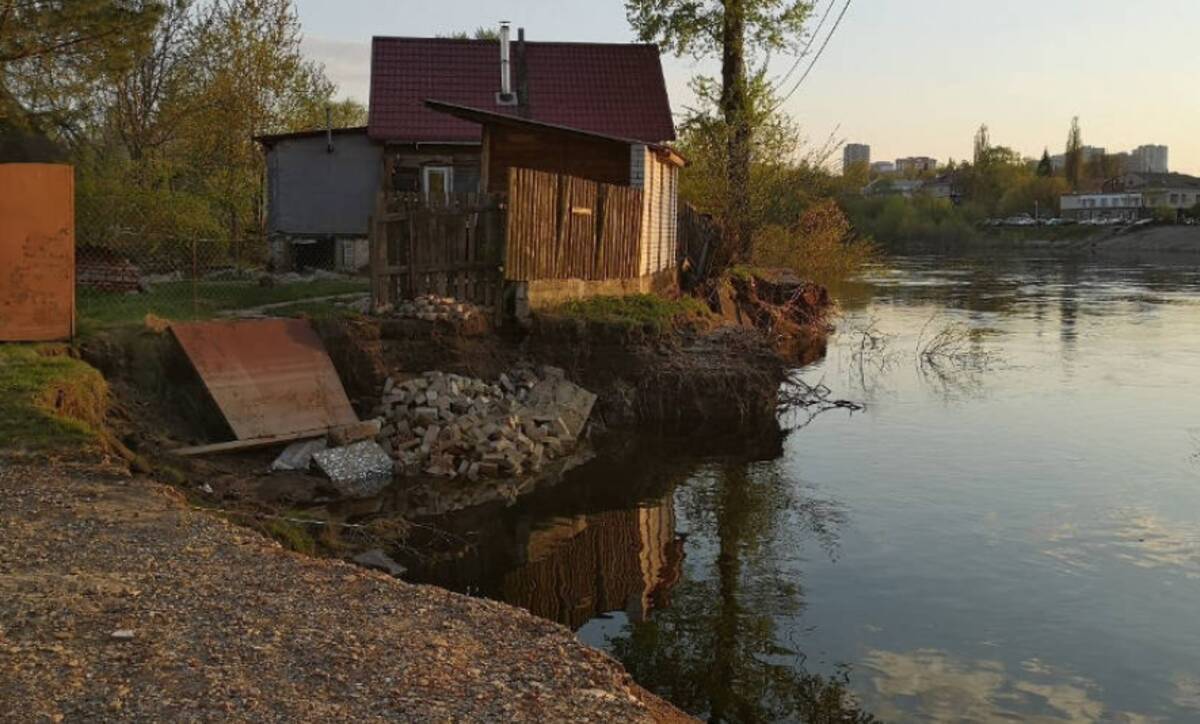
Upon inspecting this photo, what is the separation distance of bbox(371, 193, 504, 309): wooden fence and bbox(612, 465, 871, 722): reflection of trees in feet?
16.7

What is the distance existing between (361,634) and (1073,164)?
144 meters

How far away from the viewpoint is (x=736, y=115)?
29.0 metres

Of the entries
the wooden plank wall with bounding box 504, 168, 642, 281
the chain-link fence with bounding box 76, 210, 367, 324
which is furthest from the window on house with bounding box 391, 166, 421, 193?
the wooden plank wall with bounding box 504, 168, 642, 281

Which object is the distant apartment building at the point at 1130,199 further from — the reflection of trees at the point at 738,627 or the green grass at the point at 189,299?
the reflection of trees at the point at 738,627

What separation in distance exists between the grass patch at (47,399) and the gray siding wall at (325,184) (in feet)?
40.8

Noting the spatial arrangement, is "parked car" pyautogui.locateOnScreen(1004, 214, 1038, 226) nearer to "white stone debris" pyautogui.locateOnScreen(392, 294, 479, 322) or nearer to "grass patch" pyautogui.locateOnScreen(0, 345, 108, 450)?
"white stone debris" pyautogui.locateOnScreen(392, 294, 479, 322)

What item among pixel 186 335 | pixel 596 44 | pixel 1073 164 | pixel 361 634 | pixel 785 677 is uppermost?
pixel 1073 164

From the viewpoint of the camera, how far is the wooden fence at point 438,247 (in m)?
15.0

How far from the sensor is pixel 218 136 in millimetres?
28812

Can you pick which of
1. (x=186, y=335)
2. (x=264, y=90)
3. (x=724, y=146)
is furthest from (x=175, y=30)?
(x=186, y=335)

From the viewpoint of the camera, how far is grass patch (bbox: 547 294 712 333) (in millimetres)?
16984

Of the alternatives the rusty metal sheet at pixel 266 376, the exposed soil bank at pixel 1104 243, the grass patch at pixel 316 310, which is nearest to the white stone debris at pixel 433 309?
the grass patch at pixel 316 310

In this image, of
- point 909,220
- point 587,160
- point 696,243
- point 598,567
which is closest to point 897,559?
point 598,567

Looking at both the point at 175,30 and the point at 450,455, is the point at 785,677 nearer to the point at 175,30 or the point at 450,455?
the point at 450,455
